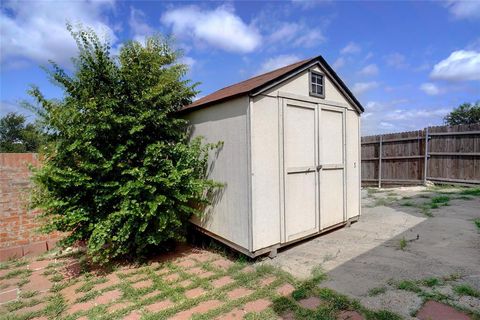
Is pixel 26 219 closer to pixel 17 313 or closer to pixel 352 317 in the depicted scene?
pixel 17 313

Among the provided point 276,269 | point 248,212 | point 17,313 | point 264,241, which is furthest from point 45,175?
point 276,269

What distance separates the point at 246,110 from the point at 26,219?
12.9 feet

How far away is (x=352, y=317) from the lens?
2023mm

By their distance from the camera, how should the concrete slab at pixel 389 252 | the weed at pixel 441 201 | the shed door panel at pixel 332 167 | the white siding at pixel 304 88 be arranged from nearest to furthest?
1. the concrete slab at pixel 389 252
2. the white siding at pixel 304 88
3. the shed door panel at pixel 332 167
4. the weed at pixel 441 201

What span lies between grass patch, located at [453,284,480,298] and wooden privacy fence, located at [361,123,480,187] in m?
7.55

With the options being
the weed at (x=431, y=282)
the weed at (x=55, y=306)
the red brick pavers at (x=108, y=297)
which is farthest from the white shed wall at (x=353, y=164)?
the weed at (x=55, y=306)

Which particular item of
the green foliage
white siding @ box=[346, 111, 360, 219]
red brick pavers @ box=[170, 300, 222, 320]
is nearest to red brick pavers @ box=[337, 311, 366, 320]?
red brick pavers @ box=[170, 300, 222, 320]

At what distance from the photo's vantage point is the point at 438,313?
6.57ft

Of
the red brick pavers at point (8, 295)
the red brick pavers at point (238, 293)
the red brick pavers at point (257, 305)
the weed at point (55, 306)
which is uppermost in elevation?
the red brick pavers at point (257, 305)

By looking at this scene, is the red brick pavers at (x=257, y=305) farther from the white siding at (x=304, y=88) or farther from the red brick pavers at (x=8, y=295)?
the red brick pavers at (x=8, y=295)

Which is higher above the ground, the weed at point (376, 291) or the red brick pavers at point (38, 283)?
the weed at point (376, 291)

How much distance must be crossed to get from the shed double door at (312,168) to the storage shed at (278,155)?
0.05 feet

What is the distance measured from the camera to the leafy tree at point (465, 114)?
69.4ft

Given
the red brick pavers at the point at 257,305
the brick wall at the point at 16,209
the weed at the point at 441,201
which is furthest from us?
the weed at the point at 441,201
